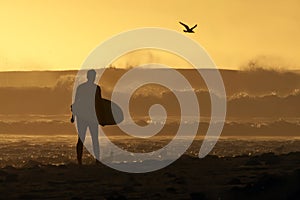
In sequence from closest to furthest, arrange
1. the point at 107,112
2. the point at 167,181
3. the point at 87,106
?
the point at 167,181, the point at 87,106, the point at 107,112

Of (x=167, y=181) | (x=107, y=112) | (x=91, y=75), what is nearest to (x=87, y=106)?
(x=91, y=75)

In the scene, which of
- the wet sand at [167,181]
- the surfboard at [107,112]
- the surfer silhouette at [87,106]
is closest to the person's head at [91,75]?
the surfer silhouette at [87,106]

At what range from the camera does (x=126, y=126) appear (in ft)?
202

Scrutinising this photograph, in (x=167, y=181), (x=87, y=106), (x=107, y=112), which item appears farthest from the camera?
(x=107, y=112)

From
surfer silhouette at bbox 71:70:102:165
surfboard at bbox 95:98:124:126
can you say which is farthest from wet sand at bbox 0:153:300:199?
surfboard at bbox 95:98:124:126

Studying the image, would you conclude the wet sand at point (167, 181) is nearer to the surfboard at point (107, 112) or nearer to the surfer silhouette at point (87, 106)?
the surfer silhouette at point (87, 106)

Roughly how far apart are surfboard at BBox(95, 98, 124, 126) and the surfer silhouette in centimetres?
18

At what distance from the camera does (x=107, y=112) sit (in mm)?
24969

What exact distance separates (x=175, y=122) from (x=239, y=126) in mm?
7663

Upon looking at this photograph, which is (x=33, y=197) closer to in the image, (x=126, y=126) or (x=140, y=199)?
(x=140, y=199)

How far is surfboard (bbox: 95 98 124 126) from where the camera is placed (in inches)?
953

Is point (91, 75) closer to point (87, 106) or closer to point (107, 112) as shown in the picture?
point (87, 106)

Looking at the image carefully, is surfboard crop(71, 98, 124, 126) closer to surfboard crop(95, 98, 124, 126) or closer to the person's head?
surfboard crop(95, 98, 124, 126)

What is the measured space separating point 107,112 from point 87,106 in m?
1.36
